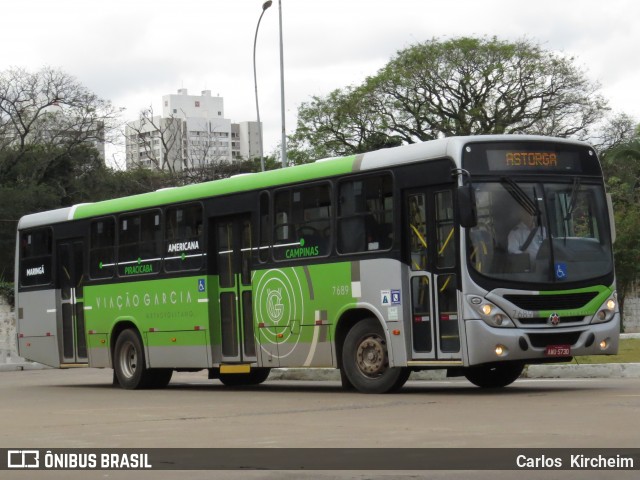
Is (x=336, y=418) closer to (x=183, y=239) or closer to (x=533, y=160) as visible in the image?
(x=533, y=160)

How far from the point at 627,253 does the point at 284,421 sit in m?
38.6

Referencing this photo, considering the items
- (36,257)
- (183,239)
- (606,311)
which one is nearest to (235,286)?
(183,239)

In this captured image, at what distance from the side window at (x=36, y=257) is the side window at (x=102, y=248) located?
150 cm

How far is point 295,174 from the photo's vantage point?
59.2 feet

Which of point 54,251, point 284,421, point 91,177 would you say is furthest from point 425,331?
point 91,177

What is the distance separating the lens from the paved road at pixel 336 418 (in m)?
10.3

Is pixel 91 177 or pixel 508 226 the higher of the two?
pixel 91 177

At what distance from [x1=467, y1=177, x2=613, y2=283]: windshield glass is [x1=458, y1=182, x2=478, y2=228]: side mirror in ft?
1.22

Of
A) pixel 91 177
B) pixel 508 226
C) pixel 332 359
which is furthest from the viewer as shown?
pixel 91 177

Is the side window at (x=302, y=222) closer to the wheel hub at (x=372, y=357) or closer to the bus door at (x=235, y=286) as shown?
the bus door at (x=235, y=286)

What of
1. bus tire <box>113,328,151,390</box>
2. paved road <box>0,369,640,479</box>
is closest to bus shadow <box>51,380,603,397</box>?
paved road <box>0,369,640,479</box>

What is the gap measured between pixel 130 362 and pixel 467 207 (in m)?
8.55

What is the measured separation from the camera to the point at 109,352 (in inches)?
863

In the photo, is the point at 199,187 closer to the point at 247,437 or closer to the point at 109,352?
the point at 109,352
